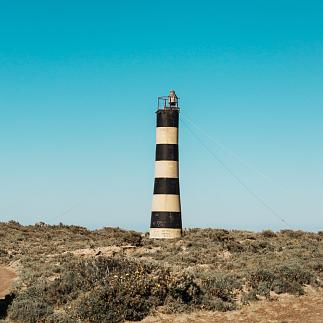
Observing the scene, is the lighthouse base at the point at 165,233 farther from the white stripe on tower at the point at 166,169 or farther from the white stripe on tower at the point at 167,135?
the white stripe on tower at the point at 167,135

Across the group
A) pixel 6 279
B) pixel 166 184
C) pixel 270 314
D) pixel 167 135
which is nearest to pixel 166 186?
pixel 166 184

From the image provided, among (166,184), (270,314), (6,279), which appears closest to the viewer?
Result: (270,314)

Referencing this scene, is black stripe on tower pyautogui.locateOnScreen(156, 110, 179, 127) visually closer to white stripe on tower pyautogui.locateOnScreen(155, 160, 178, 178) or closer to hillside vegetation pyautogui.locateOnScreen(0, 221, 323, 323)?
white stripe on tower pyautogui.locateOnScreen(155, 160, 178, 178)

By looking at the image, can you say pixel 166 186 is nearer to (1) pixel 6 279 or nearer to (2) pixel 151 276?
(1) pixel 6 279

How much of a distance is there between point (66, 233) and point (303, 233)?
732 inches

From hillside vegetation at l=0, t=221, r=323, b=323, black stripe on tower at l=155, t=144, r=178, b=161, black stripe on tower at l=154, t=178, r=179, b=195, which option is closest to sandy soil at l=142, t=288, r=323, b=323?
hillside vegetation at l=0, t=221, r=323, b=323

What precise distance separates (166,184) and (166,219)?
2.26 meters

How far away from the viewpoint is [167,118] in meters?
35.7

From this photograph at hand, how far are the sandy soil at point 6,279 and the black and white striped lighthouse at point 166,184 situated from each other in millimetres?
10155

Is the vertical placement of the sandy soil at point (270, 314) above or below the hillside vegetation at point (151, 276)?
below

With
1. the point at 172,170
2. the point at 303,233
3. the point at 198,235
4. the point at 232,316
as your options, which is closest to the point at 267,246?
the point at 198,235

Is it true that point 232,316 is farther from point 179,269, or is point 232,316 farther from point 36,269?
point 36,269

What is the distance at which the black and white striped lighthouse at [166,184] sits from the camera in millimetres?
35094

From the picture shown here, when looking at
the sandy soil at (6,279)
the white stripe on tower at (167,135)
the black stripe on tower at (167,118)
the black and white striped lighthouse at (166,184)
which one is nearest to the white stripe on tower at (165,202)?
the black and white striped lighthouse at (166,184)
